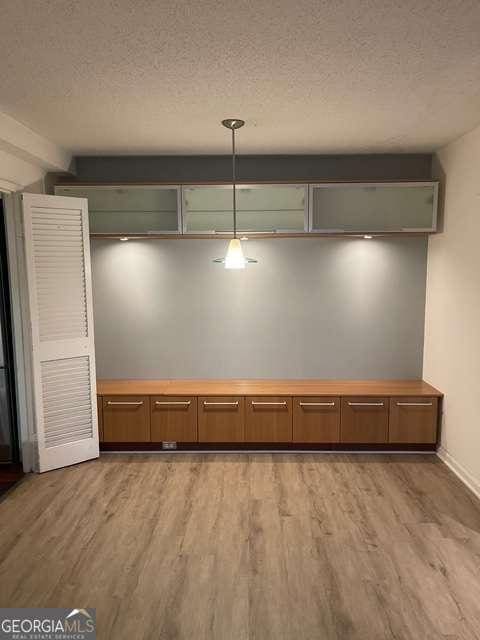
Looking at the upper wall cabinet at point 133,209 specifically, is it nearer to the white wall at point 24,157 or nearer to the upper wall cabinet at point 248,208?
the upper wall cabinet at point 248,208

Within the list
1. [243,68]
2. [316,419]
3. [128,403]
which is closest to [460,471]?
[316,419]

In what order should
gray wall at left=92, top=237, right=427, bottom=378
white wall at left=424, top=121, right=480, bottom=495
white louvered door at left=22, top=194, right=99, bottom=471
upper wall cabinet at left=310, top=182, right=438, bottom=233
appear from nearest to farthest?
white wall at left=424, top=121, right=480, bottom=495 → white louvered door at left=22, top=194, right=99, bottom=471 → upper wall cabinet at left=310, top=182, right=438, bottom=233 → gray wall at left=92, top=237, right=427, bottom=378

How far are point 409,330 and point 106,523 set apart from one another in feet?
10.2

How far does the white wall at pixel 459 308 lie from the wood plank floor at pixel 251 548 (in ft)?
1.14

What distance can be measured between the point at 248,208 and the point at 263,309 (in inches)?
38.7

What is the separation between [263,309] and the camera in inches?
167

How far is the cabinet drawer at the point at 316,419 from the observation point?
3855mm

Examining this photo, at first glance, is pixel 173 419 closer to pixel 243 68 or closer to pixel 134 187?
pixel 134 187

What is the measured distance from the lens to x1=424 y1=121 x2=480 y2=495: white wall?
10.6 ft

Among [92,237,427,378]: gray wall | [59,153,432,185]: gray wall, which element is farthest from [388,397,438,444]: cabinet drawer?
[59,153,432,185]: gray wall

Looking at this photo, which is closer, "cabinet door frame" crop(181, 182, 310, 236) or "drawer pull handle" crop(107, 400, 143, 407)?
"cabinet door frame" crop(181, 182, 310, 236)

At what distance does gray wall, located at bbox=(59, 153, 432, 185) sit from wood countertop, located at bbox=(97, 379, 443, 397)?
1.90 m

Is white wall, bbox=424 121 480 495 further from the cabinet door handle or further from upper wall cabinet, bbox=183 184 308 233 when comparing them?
the cabinet door handle

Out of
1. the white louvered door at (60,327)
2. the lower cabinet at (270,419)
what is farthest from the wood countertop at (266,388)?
the white louvered door at (60,327)
